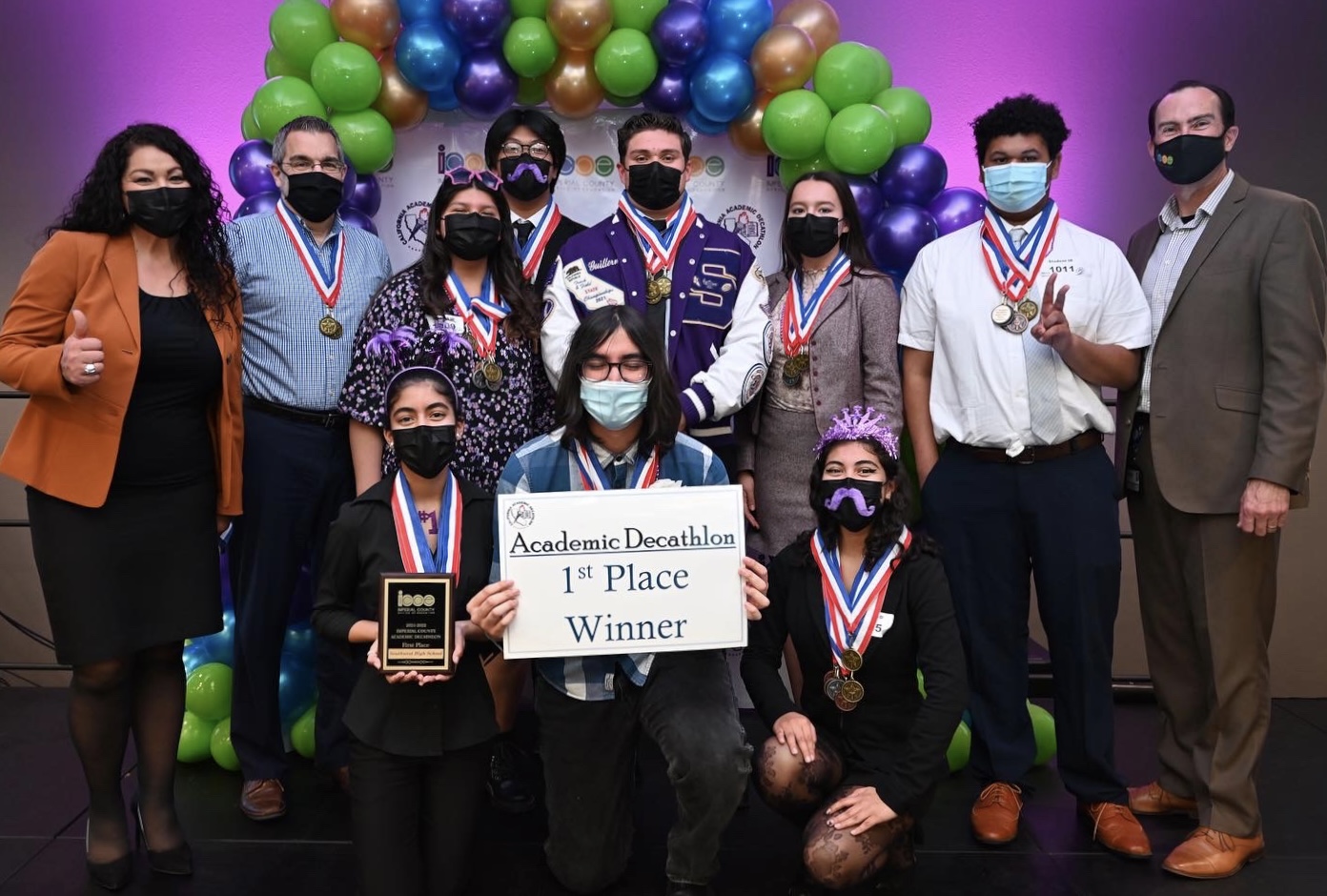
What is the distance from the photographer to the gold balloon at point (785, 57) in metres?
3.87

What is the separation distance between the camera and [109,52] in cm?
528

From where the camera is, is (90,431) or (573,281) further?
(573,281)

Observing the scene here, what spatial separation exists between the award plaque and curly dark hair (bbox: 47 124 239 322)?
1087 mm

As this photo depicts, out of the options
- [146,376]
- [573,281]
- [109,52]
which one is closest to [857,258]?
[573,281]

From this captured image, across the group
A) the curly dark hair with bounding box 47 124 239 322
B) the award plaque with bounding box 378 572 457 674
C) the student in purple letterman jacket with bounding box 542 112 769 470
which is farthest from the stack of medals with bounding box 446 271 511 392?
the award plaque with bounding box 378 572 457 674

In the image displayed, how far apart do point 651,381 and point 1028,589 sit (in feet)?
4.70

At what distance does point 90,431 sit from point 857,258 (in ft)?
7.69

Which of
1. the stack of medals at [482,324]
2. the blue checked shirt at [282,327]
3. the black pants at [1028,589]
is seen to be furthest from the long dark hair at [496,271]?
the black pants at [1028,589]

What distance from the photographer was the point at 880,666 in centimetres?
287

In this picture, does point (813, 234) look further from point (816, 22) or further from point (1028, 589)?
point (1028, 589)

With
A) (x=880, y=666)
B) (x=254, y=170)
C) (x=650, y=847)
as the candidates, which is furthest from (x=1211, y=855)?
(x=254, y=170)

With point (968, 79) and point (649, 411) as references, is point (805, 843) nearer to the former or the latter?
point (649, 411)

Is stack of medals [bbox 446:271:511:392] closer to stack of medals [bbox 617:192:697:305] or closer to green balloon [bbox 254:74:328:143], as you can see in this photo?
stack of medals [bbox 617:192:697:305]

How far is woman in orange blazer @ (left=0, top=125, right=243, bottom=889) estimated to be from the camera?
109 inches
